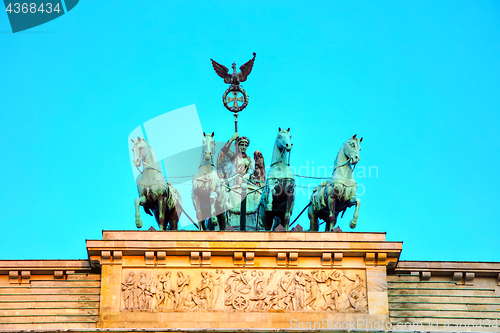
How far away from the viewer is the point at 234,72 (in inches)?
1443

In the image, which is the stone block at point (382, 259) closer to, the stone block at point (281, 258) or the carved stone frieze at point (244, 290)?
the carved stone frieze at point (244, 290)

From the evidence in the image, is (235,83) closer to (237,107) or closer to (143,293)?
(237,107)

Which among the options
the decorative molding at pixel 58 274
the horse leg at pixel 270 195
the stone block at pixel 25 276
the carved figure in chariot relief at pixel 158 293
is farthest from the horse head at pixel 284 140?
the stone block at pixel 25 276

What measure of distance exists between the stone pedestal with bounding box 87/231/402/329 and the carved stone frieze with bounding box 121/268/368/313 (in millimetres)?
26

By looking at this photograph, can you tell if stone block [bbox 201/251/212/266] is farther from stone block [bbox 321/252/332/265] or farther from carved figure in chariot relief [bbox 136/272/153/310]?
stone block [bbox 321/252/332/265]

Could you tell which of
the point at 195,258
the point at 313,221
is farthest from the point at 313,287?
the point at 195,258

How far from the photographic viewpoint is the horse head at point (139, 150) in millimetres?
30844

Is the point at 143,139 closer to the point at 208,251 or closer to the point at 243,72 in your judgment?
the point at 208,251

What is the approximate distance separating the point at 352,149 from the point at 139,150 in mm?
5697

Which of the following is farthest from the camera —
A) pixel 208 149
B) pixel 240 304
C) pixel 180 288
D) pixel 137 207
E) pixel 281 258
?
pixel 208 149

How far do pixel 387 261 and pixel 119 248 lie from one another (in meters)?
6.96

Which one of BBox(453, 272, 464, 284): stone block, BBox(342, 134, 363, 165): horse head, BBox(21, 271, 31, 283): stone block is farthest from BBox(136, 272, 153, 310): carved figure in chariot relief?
BBox(453, 272, 464, 284): stone block

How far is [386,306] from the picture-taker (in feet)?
97.3

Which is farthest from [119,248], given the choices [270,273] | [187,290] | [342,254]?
[342,254]
